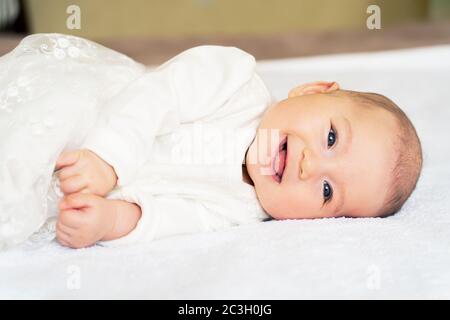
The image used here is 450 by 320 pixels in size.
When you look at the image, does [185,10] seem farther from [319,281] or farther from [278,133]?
[319,281]

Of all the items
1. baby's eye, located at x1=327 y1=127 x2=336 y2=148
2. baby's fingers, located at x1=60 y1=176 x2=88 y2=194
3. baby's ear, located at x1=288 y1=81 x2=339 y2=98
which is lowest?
baby's fingers, located at x1=60 y1=176 x2=88 y2=194

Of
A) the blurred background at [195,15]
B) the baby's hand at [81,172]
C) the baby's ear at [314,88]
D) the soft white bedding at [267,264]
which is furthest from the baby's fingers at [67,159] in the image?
the blurred background at [195,15]

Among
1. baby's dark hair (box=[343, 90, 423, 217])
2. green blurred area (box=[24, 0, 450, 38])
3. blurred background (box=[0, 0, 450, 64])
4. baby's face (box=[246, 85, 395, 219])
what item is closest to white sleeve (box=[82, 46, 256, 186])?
baby's face (box=[246, 85, 395, 219])

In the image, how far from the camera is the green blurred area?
3260 mm

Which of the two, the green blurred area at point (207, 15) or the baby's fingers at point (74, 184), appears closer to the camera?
the baby's fingers at point (74, 184)

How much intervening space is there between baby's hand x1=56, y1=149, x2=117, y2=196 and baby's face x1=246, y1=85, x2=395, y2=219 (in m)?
0.26

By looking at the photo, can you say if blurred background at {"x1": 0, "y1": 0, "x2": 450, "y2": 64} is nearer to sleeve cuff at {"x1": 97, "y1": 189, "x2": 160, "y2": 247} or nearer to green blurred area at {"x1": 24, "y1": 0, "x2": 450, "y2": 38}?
green blurred area at {"x1": 24, "y1": 0, "x2": 450, "y2": 38}

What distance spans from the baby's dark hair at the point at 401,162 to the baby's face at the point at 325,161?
0.04 feet

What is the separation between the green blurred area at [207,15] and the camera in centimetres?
326

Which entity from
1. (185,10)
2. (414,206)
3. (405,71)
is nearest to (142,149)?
(414,206)

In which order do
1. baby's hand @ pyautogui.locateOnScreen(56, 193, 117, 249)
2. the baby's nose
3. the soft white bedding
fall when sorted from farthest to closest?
the baby's nose < baby's hand @ pyautogui.locateOnScreen(56, 193, 117, 249) < the soft white bedding

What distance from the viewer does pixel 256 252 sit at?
2.99ft

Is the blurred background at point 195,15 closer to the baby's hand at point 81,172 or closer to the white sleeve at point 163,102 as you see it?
the white sleeve at point 163,102
